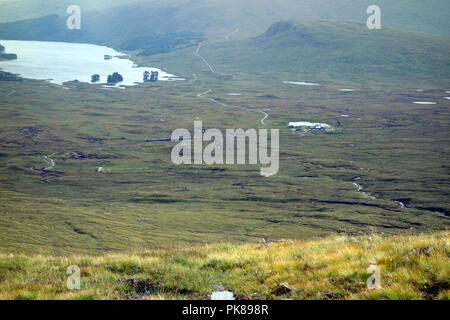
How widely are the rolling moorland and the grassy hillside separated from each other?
6 cm

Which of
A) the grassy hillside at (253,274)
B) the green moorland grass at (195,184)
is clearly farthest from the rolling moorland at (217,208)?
the green moorland grass at (195,184)

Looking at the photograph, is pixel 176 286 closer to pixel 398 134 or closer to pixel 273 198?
pixel 273 198

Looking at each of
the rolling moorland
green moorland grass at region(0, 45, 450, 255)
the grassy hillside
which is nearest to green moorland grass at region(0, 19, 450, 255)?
green moorland grass at region(0, 45, 450, 255)

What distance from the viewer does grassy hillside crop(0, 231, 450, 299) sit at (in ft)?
44.7

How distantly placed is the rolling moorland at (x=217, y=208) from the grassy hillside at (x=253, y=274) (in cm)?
6

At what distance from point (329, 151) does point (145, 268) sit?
131430mm

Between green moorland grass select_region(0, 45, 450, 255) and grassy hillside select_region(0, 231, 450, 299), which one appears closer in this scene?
grassy hillside select_region(0, 231, 450, 299)

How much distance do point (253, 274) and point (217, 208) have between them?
7057 cm

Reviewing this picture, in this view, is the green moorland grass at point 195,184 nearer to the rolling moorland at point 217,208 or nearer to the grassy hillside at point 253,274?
the rolling moorland at point 217,208

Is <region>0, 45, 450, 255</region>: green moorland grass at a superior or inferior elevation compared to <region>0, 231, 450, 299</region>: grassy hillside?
inferior

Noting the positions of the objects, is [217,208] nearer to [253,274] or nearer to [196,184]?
[196,184]

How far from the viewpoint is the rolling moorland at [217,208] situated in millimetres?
15188

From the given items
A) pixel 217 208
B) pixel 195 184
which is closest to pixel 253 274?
pixel 217 208

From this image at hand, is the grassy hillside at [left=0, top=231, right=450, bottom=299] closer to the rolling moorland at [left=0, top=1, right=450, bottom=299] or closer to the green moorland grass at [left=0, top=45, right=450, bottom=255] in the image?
the rolling moorland at [left=0, top=1, right=450, bottom=299]
